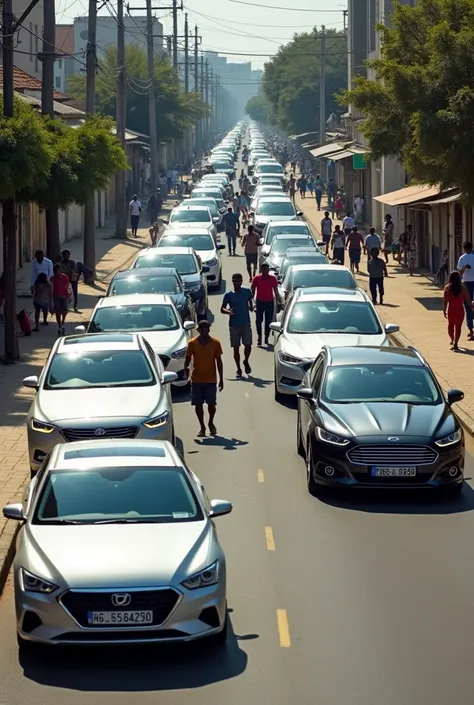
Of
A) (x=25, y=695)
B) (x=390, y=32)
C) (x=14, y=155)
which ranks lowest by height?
(x=25, y=695)

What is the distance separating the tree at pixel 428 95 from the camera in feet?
96.8

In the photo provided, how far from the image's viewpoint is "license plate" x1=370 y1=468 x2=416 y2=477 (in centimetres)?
1475

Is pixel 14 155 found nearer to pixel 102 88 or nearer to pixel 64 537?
pixel 64 537

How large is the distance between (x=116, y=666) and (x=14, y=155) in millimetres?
16219

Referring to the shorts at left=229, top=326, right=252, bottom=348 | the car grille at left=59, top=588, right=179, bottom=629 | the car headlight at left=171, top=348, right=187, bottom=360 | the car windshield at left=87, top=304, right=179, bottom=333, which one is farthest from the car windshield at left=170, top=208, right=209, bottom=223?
the car grille at left=59, top=588, right=179, bottom=629

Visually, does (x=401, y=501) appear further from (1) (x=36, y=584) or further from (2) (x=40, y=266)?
(2) (x=40, y=266)

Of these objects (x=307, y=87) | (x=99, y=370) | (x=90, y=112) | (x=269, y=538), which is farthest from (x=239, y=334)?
(x=307, y=87)

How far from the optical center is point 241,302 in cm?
2350

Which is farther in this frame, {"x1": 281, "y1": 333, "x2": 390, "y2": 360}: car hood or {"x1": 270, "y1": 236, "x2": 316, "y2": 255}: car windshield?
{"x1": 270, "y1": 236, "x2": 316, "y2": 255}: car windshield

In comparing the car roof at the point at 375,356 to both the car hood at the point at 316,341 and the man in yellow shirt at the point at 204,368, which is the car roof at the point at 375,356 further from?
the car hood at the point at 316,341

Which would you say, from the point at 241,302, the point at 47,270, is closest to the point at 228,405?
the point at 241,302

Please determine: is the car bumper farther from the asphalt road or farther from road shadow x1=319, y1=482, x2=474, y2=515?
road shadow x1=319, y1=482, x2=474, y2=515

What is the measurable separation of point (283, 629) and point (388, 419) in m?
4.88

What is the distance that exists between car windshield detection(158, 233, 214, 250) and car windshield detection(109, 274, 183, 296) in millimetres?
10756
